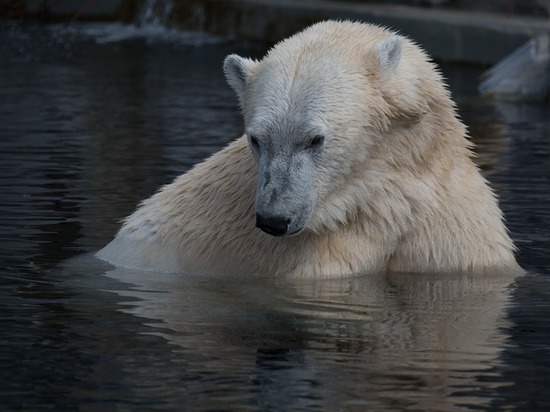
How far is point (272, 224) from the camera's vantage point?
15.6 feet

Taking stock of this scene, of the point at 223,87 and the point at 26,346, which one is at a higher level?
the point at 223,87

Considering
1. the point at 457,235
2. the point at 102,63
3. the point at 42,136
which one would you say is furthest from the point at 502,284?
the point at 102,63

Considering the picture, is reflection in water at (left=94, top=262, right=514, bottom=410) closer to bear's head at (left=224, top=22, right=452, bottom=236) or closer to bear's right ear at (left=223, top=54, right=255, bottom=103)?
bear's head at (left=224, top=22, right=452, bottom=236)

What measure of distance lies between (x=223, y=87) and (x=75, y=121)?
2789 millimetres

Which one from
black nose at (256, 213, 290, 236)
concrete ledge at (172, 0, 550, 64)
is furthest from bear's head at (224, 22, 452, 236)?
concrete ledge at (172, 0, 550, 64)

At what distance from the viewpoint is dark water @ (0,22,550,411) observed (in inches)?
151

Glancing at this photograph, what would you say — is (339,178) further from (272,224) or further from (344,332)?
(344,332)

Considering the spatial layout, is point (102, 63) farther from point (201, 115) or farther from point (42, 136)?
point (42, 136)

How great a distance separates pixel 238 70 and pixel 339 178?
54 cm

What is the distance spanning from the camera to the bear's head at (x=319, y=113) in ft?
16.0

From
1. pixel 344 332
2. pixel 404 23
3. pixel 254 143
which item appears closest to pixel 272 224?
pixel 254 143

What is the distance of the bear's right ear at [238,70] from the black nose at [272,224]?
1.97 ft

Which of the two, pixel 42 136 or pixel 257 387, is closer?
pixel 257 387

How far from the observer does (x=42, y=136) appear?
380 inches
